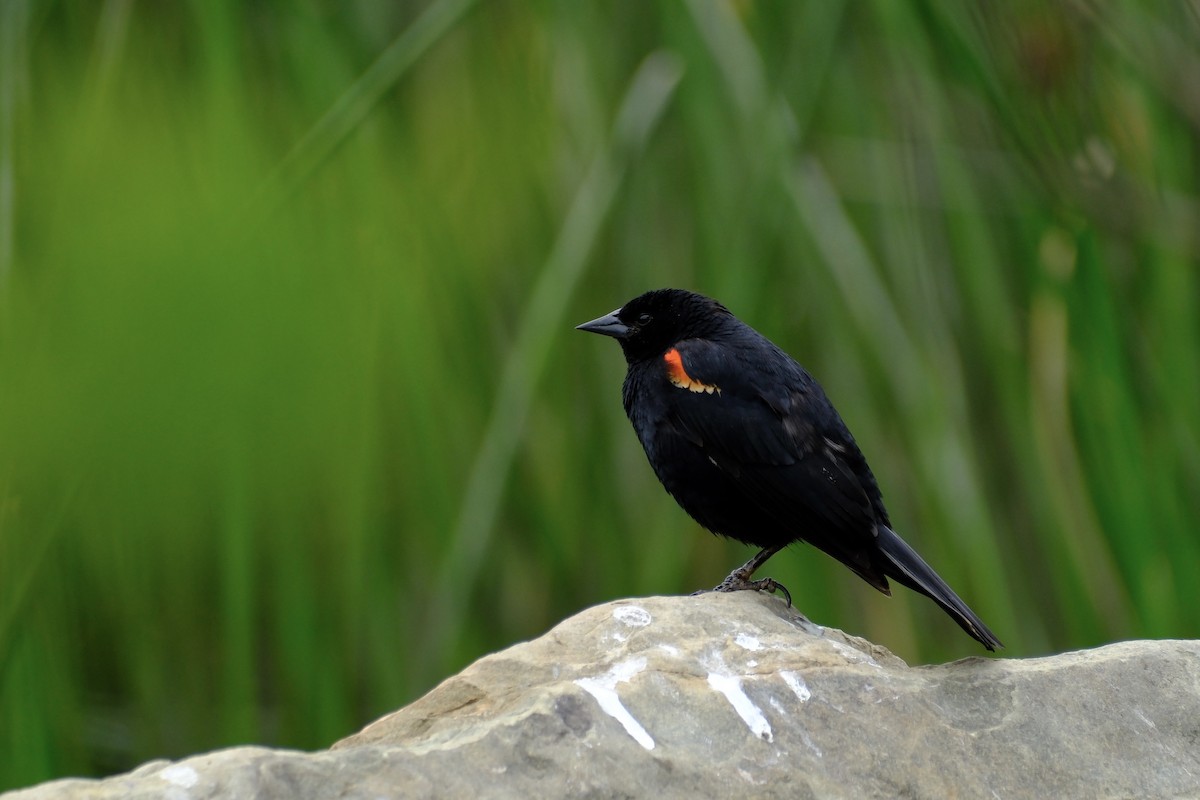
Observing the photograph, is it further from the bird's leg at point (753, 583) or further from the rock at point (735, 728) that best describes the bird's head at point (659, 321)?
the rock at point (735, 728)

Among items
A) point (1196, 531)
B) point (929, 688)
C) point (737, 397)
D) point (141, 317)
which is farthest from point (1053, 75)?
point (141, 317)

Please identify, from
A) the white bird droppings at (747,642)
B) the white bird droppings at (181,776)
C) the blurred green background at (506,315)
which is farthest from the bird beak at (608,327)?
the white bird droppings at (181,776)

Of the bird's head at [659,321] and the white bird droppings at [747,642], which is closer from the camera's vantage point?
the white bird droppings at [747,642]

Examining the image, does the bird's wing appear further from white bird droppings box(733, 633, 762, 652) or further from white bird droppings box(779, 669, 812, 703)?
white bird droppings box(779, 669, 812, 703)

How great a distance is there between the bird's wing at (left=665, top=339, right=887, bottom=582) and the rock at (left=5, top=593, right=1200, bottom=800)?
0.37m

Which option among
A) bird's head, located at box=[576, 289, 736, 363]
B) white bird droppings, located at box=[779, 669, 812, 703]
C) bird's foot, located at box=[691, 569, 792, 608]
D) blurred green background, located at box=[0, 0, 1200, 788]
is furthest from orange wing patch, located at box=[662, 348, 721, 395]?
white bird droppings, located at box=[779, 669, 812, 703]

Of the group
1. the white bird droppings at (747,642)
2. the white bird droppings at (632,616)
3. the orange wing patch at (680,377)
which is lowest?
the white bird droppings at (747,642)

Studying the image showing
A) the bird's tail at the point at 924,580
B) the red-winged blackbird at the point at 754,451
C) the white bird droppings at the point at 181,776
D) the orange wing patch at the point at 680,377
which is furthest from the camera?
the orange wing patch at the point at 680,377

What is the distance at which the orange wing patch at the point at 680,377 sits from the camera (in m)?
2.75

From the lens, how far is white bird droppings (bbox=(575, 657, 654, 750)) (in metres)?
1.70

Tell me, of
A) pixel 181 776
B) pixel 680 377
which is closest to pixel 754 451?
pixel 680 377

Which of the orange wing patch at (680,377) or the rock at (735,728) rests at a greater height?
the orange wing patch at (680,377)

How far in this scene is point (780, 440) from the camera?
8.51 feet

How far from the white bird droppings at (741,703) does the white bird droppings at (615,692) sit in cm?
11
